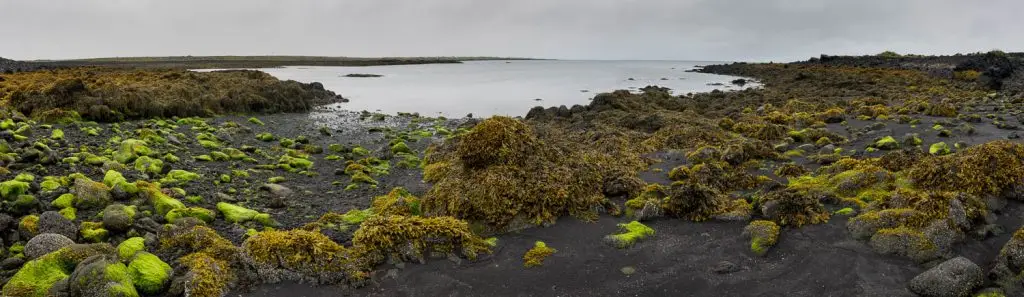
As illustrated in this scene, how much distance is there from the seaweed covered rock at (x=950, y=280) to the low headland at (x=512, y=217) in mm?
Answer: 17

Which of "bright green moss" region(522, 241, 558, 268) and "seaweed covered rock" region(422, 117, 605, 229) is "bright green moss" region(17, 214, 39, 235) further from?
"bright green moss" region(522, 241, 558, 268)

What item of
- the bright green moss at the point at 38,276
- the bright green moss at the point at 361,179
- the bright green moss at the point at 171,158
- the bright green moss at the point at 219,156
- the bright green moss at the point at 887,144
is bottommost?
the bright green moss at the point at 361,179

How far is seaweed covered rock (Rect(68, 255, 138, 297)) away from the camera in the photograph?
5.07 meters

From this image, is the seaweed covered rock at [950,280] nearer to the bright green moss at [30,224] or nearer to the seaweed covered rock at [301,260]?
the seaweed covered rock at [301,260]

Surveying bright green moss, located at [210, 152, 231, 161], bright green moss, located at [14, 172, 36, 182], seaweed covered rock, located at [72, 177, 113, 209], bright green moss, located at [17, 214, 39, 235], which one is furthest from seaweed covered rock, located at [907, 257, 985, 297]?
bright green moss, located at [210, 152, 231, 161]

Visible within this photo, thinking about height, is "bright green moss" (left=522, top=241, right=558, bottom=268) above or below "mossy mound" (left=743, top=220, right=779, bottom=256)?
below

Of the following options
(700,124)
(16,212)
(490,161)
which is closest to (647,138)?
(700,124)

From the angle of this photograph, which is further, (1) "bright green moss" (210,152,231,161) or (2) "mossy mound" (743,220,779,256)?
(1) "bright green moss" (210,152,231,161)

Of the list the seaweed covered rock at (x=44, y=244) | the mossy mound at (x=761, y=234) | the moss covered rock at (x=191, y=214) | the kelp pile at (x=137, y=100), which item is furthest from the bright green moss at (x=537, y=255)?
the kelp pile at (x=137, y=100)

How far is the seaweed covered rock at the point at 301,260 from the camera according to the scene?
6035 millimetres

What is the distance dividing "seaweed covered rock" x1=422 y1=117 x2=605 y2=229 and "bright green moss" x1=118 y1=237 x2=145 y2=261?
12.4ft

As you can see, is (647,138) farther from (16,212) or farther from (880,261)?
(16,212)

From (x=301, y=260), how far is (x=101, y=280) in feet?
6.21

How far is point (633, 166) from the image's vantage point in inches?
447
